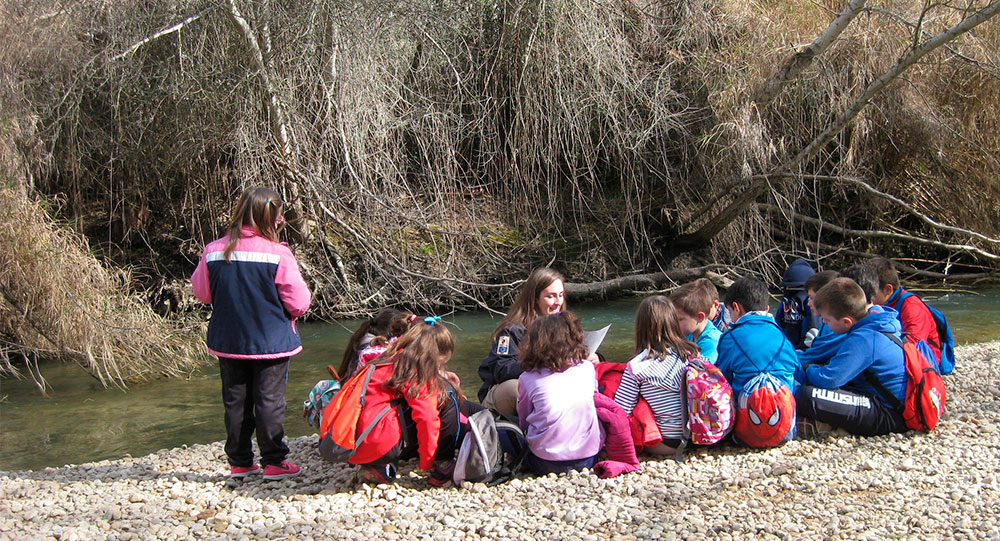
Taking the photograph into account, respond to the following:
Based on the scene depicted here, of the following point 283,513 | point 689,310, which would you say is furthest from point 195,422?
point 689,310

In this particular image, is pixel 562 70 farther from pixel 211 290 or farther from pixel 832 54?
pixel 211 290

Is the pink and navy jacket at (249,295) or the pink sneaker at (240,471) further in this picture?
the pink sneaker at (240,471)

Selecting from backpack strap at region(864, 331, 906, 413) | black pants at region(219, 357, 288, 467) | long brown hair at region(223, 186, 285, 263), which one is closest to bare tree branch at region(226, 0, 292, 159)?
long brown hair at region(223, 186, 285, 263)

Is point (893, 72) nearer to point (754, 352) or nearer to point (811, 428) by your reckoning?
point (811, 428)

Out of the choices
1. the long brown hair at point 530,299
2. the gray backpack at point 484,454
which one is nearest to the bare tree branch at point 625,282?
the long brown hair at point 530,299

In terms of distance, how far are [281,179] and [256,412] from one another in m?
5.05

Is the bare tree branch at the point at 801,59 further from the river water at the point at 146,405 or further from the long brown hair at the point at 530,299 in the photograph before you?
the long brown hair at the point at 530,299

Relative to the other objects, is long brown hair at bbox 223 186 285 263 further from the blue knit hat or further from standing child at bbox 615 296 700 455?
the blue knit hat

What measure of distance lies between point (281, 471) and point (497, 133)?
6.85 meters

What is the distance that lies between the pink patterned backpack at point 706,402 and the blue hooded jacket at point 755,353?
0.16m

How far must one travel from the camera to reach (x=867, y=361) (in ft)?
14.8

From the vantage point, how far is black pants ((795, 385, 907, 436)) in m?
4.58

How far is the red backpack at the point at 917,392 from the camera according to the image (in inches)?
179

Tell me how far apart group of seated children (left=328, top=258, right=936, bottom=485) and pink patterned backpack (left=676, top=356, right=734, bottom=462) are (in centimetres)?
5
